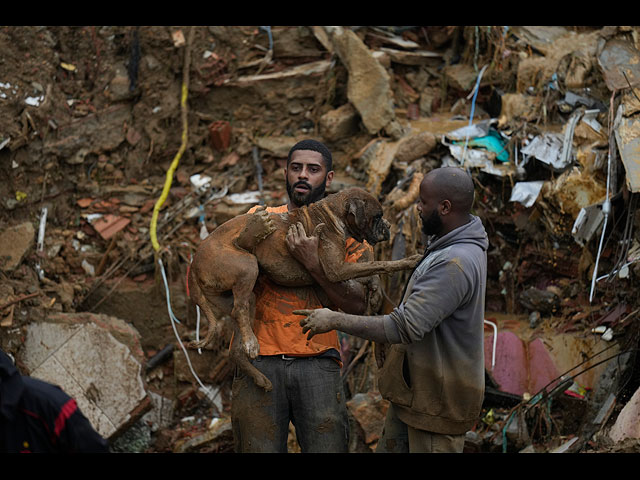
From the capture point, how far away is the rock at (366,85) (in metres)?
8.36

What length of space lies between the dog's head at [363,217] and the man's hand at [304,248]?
236mm

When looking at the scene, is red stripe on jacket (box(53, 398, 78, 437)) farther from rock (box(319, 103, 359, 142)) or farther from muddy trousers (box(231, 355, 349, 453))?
rock (box(319, 103, 359, 142))

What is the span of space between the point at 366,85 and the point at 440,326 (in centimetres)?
584

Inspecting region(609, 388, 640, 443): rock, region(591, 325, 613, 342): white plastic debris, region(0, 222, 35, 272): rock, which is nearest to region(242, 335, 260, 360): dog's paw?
region(609, 388, 640, 443): rock

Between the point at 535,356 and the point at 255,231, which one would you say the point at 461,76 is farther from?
the point at 255,231

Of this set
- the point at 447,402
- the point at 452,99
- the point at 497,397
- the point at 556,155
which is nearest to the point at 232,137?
the point at 452,99

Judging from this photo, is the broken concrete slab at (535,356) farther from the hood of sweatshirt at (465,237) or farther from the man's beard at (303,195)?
the man's beard at (303,195)

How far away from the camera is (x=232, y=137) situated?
360 inches

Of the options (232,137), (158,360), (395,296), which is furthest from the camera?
(232,137)

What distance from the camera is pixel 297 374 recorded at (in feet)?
11.6

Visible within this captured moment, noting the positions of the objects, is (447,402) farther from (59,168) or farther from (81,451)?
(59,168)

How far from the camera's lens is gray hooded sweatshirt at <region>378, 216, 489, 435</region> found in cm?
311

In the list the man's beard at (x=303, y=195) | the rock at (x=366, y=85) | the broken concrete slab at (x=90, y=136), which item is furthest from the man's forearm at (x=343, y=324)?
the broken concrete slab at (x=90, y=136)

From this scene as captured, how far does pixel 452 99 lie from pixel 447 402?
23.4ft
